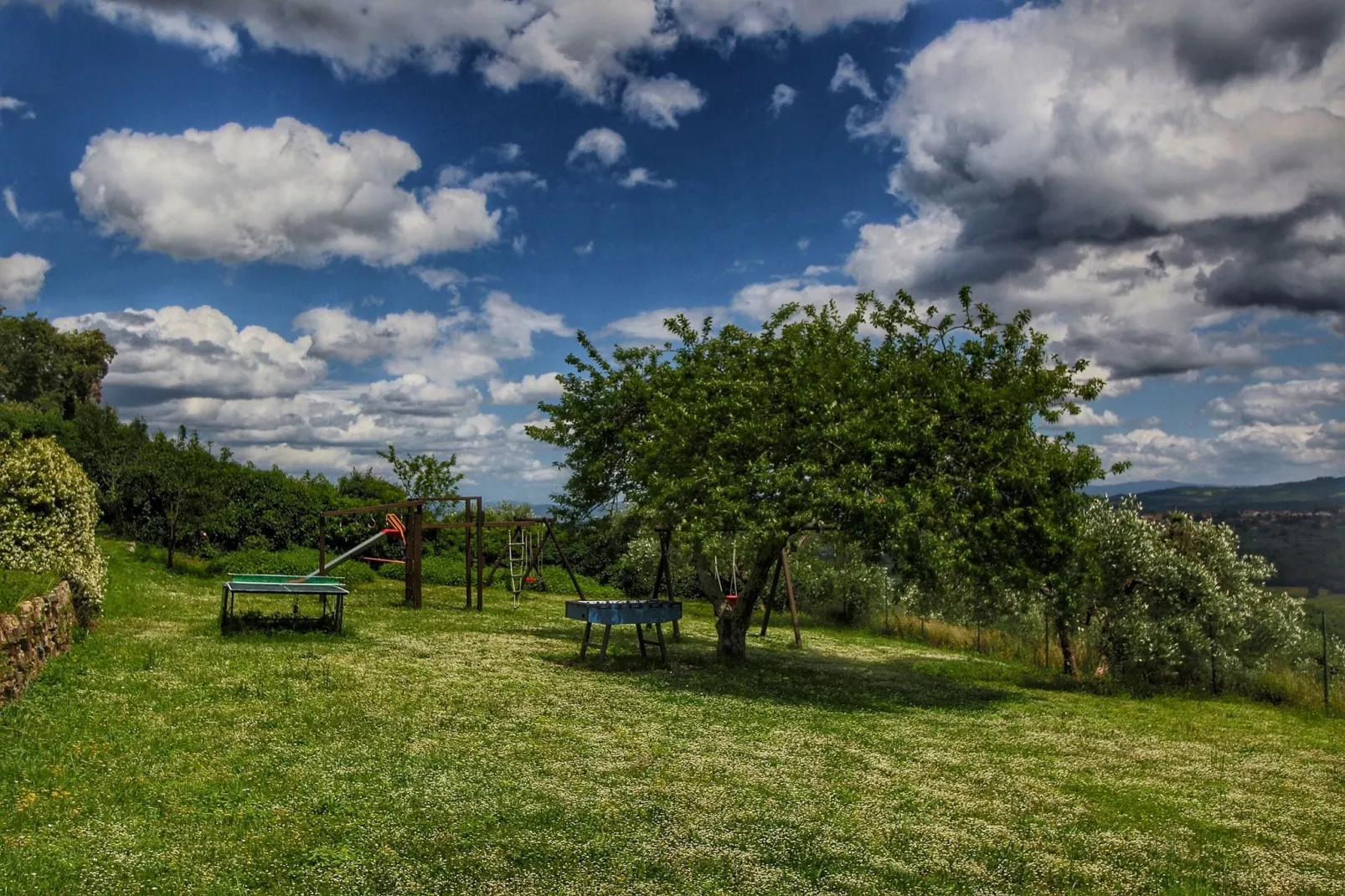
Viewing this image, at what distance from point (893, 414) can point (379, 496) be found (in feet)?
108

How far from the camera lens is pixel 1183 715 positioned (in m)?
17.4

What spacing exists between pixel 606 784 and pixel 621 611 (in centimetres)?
805

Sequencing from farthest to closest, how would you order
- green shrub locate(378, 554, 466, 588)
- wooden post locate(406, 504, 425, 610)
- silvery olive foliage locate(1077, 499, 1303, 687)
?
green shrub locate(378, 554, 466, 588)
wooden post locate(406, 504, 425, 610)
silvery olive foliage locate(1077, 499, 1303, 687)

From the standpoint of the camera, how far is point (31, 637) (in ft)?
42.0

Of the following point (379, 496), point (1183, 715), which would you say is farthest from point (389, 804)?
point (379, 496)

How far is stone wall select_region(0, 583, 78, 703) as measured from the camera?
1170 cm

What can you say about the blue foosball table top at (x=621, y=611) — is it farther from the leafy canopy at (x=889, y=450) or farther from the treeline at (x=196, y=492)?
the treeline at (x=196, y=492)

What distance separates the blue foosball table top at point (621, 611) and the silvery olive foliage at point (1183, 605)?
31.1 feet

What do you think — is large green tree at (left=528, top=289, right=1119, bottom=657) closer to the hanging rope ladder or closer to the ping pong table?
the ping pong table

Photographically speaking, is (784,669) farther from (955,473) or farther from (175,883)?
(175,883)

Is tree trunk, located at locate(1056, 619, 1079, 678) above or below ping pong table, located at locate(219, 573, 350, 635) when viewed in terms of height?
below

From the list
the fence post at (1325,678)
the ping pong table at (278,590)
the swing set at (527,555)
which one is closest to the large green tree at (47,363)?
the swing set at (527,555)

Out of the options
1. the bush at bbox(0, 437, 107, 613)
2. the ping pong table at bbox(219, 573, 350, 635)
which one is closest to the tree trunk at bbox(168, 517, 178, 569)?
the ping pong table at bbox(219, 573, 350, 635)

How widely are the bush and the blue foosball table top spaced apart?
8.88 metres
